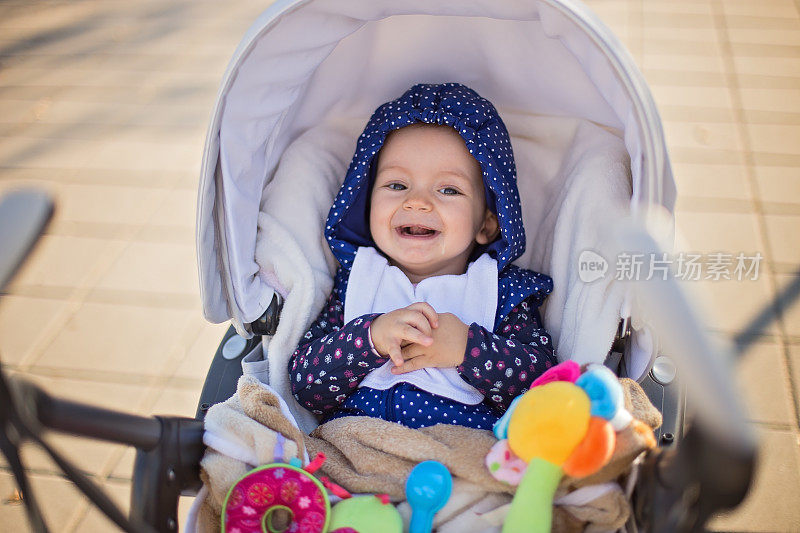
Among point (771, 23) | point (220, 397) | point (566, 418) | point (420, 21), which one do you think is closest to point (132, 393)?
point (220, 397)

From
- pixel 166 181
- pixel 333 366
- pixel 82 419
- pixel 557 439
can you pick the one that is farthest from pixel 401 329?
pixel 166 181

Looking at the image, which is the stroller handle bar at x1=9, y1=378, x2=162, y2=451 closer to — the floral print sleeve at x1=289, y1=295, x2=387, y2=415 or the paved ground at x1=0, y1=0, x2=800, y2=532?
the floral print sleeve at x1=289, y1=295, x2=387, y2=415

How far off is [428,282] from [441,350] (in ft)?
0.70

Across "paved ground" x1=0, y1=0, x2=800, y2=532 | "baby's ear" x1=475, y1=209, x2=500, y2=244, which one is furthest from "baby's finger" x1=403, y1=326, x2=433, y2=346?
"paved ground" x1=0, y1=0, x2=800, y2=532

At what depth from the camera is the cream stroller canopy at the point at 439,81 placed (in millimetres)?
1122

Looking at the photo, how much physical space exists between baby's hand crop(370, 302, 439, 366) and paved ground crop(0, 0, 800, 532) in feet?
2.31

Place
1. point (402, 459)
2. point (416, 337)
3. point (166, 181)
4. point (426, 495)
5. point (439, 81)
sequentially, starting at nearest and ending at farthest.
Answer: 1. point (426, 495)
2. point (402, 459)
3. point (416, 337)
4. point (439, 81)
5. point (166, 181)

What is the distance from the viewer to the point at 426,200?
135cm

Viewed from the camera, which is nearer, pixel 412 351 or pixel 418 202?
pixel 412 351

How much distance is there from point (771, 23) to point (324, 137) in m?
2.88

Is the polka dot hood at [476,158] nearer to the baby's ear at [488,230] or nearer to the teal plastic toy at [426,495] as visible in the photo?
the baby's ear at [488,230]

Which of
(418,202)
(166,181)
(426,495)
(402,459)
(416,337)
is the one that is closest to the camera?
(426,495)

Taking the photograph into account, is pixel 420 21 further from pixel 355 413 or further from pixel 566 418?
pixel 566 418

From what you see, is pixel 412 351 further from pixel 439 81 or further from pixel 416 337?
pixel 439 81
